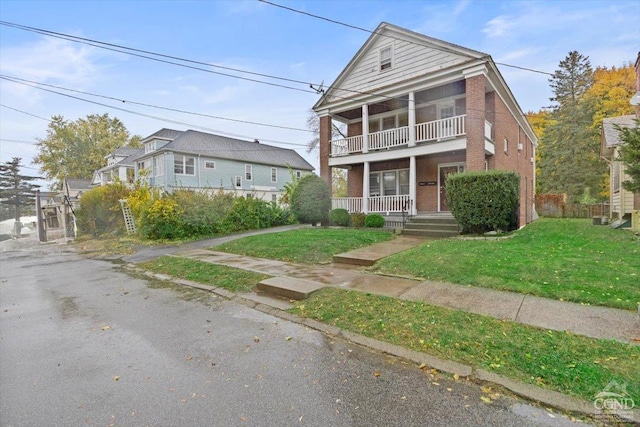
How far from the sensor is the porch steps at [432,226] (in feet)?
34.4

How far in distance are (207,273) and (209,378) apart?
4.65m

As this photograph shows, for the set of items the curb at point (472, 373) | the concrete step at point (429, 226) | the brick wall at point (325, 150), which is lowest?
the curb at point (472, 373)

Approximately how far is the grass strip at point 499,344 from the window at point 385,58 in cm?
1254

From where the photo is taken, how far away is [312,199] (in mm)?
13852

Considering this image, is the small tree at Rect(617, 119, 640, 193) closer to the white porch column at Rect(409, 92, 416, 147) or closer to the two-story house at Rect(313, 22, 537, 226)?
the two-story house at Rect(313, 22, 537, 226)

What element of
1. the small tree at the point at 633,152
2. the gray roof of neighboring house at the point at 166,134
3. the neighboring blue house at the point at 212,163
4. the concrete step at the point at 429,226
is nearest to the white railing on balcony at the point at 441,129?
the concrete step at the point at 429,226

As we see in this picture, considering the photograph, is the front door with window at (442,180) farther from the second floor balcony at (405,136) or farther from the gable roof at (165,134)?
the gable roof at (165,134)

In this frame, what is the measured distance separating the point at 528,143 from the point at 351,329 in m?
23.3

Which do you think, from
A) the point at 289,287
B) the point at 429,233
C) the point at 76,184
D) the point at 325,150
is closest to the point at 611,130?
the point at 429,233

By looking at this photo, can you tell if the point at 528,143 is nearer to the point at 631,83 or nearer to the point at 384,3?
the point at 631,83

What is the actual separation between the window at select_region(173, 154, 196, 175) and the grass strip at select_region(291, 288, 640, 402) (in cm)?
2435

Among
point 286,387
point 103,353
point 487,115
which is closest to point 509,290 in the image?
point 286,387

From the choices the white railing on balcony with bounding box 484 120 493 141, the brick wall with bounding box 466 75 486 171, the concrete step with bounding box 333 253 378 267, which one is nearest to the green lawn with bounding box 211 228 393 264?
the concrete step with bounding box 333 253 378 267

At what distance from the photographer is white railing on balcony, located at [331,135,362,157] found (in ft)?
48.6
